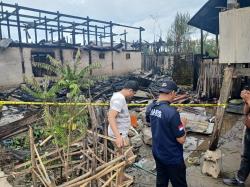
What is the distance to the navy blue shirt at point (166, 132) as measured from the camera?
11.1ft

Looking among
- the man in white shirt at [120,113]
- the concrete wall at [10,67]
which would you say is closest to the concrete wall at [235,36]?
the man in white shirt at [120,113]

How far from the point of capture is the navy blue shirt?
3.38m

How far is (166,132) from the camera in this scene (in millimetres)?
3496

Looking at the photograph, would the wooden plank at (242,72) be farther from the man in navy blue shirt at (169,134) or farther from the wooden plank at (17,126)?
the wooden plank at (17,126)

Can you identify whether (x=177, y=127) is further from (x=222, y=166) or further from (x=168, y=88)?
(x=222, y=166)

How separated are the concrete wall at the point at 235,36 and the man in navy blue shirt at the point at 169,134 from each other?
7.91 ft

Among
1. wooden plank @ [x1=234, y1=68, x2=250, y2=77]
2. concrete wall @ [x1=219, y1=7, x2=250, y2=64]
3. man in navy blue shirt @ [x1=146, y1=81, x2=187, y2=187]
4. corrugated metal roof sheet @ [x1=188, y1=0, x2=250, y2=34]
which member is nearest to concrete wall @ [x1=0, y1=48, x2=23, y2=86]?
corrugated metal roof sheet @ [x1=188, y1=0, x2=250, y2=34]

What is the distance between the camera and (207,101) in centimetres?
1277

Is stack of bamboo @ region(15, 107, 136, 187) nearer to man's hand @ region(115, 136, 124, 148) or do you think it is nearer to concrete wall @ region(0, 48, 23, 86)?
man's hand @ region(115, 136, 124, 148)

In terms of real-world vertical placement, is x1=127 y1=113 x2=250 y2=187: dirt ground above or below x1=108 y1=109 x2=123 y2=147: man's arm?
below

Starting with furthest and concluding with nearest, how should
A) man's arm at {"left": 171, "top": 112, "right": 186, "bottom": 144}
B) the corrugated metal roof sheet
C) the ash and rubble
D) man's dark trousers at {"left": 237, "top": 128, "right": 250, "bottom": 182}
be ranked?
the corrugated metal roof sheet → the ash and rubble → man's dark trousers at {"left": 237, "top": 128, "right": 250, "bottom": 182} → man's arm at {"left": 171, "top": 112, "right": 186, "bottom": 144}

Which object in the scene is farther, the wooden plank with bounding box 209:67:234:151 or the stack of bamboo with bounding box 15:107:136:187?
the wooden plank with bounding box 209:67:234:151

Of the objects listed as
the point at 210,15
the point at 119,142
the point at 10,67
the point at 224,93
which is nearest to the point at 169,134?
the point at 119,142

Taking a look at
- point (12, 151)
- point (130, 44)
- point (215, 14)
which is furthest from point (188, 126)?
point (130, 44)
